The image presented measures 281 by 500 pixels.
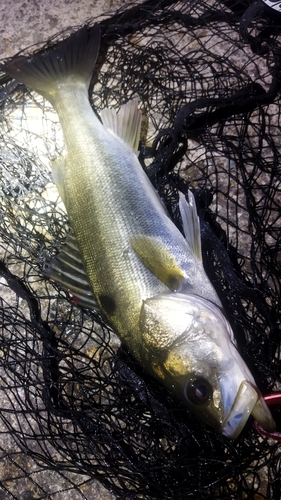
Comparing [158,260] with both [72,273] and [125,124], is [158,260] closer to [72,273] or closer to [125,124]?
[72,273]

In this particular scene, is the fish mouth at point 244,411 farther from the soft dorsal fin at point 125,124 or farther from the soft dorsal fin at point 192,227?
the soft dorsal fin at point 125,124

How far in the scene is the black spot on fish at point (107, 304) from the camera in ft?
7.02

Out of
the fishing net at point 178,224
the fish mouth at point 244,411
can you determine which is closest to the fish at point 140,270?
the fish mouth at point 244,411

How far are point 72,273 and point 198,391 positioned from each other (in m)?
0.95

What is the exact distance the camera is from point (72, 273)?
234 centimetres

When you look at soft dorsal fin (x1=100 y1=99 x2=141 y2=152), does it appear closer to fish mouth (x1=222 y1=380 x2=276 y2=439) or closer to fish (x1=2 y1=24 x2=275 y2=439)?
fish (x1=2 y1=24 x2=275 y2=439)

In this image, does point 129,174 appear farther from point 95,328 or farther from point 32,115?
point 32,115

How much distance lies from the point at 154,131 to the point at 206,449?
215cm

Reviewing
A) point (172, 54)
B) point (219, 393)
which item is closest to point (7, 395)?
point (219, 393)

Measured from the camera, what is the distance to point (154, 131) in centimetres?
307

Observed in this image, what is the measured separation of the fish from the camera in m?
1.87

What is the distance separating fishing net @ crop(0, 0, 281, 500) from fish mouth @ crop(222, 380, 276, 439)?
15.6 inches

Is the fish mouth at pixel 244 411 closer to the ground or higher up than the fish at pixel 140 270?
closer to the ground

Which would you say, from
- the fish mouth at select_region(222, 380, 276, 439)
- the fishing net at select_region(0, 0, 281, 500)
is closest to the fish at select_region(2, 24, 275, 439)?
the fish mouth at select_region(222, 380, 276, 439)
